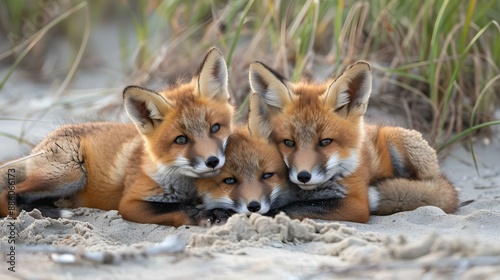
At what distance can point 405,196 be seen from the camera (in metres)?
4.43

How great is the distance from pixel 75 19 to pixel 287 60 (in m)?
3.99

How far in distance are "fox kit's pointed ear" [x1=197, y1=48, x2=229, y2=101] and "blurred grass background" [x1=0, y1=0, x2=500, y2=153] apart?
91 cm

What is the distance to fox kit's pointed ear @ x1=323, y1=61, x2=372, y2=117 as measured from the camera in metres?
4.30

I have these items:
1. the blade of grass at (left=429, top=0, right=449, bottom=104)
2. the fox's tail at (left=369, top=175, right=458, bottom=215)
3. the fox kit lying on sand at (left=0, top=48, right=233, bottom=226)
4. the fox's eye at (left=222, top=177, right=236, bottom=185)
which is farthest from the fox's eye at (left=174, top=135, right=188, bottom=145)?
the blade of grass at (left=429, top=0, right=449, bottom=104)

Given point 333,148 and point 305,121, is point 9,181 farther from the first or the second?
point 333,148

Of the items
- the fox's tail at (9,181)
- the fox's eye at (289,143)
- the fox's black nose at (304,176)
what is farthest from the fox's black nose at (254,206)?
the fox's tail at (9,181)

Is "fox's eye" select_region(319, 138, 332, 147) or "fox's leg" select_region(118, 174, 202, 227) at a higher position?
"fox's eye" select_region(319, 138, 332, 147)

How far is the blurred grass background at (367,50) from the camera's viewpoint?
5762 millimetres

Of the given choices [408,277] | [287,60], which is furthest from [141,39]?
[408,277]

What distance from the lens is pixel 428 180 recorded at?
4.74m

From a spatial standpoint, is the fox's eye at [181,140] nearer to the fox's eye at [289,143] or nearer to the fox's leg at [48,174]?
the fox's eye at [289,143]

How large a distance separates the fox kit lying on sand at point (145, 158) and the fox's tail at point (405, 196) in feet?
3.25

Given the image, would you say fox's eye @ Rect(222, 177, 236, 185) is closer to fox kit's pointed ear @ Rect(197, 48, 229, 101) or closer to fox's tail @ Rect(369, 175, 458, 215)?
fox kit's pointed ear @ Rect(197, 48, 229, 101)

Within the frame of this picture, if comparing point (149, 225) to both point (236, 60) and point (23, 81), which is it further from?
point (23, 81)
